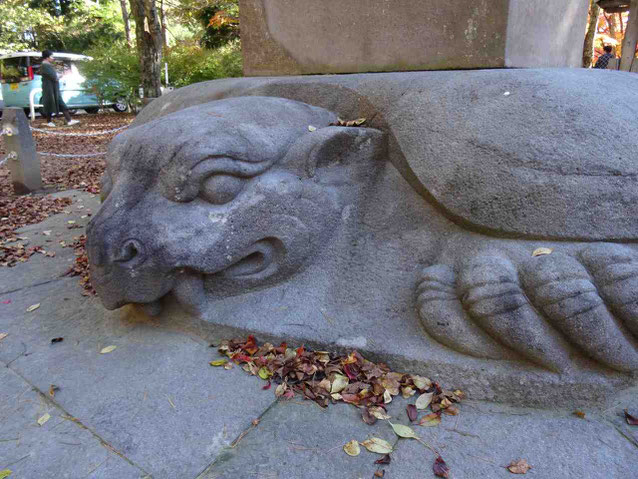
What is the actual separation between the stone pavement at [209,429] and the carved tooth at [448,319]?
222 millimetres

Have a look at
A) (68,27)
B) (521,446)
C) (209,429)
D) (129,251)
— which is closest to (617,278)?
(521,446)

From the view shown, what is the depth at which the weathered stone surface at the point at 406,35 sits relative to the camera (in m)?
2.55

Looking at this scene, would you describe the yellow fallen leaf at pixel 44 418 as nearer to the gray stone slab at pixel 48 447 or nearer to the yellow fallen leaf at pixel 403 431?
the gray stone slab at pixel 48 447

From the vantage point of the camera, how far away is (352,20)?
292cm

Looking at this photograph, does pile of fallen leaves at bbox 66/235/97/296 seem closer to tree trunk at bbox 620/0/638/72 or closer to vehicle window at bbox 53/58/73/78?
tree trunk at bbox 620/0/638/72

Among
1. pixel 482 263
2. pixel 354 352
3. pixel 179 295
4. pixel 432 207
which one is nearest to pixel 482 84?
pixel 432 207

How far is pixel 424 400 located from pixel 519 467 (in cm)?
41

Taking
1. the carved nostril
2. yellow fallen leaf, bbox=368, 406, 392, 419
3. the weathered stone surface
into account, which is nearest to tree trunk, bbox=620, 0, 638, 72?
the weathered stone surface

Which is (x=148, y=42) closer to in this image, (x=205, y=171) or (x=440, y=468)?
(x=205, y=171)

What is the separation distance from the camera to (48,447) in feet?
5.28

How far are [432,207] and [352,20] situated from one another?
4.84 feet

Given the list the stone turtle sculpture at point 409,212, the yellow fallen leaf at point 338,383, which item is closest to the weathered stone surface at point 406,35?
the stone turtle sculpture at point 409,212

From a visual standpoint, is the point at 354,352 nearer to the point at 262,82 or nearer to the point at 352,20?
the point at 262,82

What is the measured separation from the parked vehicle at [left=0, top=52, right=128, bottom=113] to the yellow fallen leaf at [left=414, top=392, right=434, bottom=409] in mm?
16399
